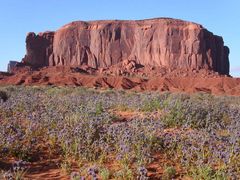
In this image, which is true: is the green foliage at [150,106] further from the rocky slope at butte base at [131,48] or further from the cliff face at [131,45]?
the cliff face at [131,45]

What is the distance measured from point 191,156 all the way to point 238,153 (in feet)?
2.72

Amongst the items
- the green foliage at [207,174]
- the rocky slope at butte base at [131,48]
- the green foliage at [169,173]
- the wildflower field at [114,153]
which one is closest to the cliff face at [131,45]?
the rocky slope at butte base at [131,48]

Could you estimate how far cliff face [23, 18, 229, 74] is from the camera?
287 ft

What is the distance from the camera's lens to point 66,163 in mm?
7125

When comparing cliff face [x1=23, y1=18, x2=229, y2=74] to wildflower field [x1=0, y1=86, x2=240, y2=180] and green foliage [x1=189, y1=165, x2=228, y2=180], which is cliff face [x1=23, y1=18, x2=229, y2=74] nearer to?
wildflower field [x1=0, y1=86, x2=240, y2=180]

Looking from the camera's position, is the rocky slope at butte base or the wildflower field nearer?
the wildflower field

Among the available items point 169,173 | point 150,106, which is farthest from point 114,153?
point 150,106

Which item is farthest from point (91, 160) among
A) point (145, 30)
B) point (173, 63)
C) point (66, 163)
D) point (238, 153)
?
point (145, 30)

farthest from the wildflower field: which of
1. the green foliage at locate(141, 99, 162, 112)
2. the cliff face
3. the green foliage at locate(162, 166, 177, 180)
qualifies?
the cliff face

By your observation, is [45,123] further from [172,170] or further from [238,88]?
[238,88]

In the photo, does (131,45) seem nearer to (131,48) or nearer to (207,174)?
(131,48)

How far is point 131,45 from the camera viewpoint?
90938 mm

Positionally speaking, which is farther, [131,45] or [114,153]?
[131,45]

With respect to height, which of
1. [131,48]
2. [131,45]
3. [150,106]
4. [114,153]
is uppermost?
[131,45]
